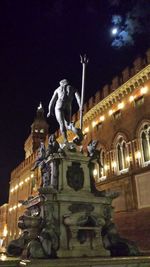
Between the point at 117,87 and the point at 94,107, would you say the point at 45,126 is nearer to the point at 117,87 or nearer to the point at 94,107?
the point at 94,107

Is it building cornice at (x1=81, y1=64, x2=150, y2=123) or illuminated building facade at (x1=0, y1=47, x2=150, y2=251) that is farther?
building cornice at (x1=81, y1=64, x2=150, y2=123)

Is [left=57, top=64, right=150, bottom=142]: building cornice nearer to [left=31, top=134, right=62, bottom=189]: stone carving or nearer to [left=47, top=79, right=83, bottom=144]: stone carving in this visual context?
[left=47, top=79, right=83, bottom=144]: stone carving

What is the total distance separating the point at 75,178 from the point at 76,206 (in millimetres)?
878

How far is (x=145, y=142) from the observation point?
748 inches

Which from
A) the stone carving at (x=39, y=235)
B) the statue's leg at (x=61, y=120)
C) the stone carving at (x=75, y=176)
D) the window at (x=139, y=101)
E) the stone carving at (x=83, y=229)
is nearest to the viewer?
the stone carving at (x=39, y=235)

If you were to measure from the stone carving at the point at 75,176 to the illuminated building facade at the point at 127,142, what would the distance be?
28.8ft

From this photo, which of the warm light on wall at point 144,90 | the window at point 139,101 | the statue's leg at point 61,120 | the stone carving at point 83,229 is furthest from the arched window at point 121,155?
the stone carving at point 83,229

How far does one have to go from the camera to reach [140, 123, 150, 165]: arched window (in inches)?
733

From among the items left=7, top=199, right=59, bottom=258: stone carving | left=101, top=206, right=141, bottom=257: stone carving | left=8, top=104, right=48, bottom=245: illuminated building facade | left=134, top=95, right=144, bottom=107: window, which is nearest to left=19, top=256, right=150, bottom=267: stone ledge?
left=7, top=199, right=59, bottom=258: stone carving

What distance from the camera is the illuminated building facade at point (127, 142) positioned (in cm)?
1775

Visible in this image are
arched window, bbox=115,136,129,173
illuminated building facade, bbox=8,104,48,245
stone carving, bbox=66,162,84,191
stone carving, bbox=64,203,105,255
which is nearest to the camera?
stone carving, bbox=64,203,105,255

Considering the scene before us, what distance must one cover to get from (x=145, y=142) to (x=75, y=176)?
12319 mm

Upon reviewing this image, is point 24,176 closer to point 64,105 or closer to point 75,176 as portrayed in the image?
point 64,105

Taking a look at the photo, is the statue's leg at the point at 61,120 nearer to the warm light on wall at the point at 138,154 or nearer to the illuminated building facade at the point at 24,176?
the warm light on wall at the point at 138,154
